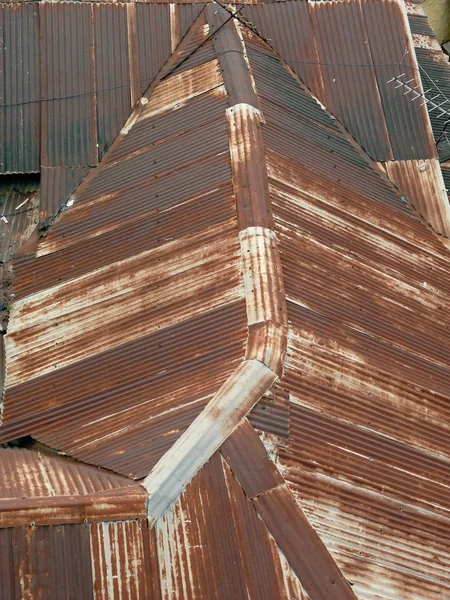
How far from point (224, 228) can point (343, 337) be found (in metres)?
3.46

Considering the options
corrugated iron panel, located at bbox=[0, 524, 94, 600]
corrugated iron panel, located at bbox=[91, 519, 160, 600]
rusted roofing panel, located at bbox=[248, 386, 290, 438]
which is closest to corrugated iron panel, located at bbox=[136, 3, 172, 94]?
rusted roofing panel, located at bbox=[248, 386, 290, 438]

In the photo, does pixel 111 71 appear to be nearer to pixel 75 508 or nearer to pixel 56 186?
pixel 56 186

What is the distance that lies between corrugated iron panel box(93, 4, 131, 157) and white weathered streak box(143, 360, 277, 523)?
865 centimetres

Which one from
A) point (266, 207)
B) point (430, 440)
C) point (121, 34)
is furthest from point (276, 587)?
point (121, 34)

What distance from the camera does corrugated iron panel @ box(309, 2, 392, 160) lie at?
21.1 m

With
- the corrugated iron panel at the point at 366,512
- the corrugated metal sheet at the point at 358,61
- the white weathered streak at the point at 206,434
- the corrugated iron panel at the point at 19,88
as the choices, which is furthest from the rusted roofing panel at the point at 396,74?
the white weathered streak at the point at 206,434

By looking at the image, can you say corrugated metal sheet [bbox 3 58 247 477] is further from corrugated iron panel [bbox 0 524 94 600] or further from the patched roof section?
corrugated iron panel [bbox 0 524 94 600]

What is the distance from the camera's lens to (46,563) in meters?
12.4

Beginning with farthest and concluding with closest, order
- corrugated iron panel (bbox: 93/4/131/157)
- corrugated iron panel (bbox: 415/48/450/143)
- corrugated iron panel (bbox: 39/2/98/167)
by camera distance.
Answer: corrugated iron panel (bbox: 415/48/450/143)
corrugated iron panel (bbox: 93/4/131/157)
corrugated iron panel (bbox: 39/2/98/167)

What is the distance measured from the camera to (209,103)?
19109mm

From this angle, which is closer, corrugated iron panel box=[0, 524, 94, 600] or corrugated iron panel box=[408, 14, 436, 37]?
corrugated iron panel box=[0, 524, 94, 600]

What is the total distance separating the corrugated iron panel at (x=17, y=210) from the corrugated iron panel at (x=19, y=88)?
425 millimetres

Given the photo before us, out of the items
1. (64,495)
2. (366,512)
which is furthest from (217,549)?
(366,512)

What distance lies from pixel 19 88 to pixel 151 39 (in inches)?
→ 152
